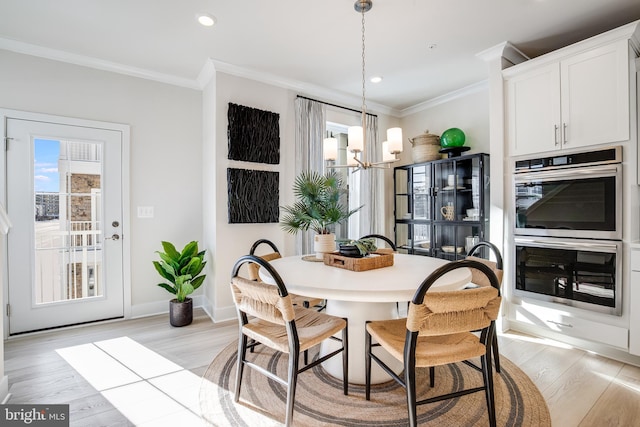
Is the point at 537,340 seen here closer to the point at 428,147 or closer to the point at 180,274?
the point at 428,147

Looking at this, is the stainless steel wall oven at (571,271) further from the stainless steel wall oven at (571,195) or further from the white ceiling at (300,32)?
the white ceiling at (300,32)

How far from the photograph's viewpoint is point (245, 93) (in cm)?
343

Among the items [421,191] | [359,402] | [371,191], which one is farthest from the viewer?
[371,191]

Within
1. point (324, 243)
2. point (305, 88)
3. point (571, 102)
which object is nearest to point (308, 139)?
point (305, 88)

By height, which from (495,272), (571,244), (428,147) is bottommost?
(495,272)

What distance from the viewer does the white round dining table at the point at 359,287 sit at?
1484mm

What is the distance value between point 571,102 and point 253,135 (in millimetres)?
2897

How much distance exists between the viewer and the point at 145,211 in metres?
3.42

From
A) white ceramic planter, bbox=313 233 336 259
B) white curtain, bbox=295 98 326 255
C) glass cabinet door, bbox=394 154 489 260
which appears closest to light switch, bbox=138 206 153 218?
white curtain, bbox=295 98 326 255

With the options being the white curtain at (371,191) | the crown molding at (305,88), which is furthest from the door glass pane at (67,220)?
the white curtain at (371,191)

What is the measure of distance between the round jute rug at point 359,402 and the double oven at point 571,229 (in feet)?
2.95

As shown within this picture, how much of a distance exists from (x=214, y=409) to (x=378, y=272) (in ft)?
4.01

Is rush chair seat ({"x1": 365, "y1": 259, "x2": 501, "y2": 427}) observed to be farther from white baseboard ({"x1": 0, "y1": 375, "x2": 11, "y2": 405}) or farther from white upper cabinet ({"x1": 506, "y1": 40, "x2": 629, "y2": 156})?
white baseboard ({"x1": 0, "y1": 375, "x2": 11, "y2": 405})

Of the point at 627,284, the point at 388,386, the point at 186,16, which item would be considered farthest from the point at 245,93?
the point at 627,284
